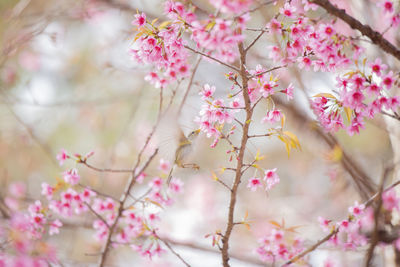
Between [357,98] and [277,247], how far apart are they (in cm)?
89

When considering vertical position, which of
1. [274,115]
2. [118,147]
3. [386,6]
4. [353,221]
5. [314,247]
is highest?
[118,147]

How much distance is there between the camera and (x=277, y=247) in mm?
1938

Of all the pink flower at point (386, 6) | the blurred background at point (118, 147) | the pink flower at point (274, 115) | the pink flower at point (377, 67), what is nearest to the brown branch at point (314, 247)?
the pink flower at point (274, 115)

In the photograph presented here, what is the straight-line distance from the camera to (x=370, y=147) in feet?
17.5

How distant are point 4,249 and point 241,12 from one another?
1.49 metres

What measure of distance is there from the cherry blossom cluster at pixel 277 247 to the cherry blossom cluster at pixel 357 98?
675 millimetres

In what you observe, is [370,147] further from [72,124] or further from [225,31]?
[225,31]

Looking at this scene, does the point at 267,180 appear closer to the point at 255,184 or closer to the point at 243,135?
the point at 255,184

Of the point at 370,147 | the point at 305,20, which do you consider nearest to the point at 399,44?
the point at 305,20

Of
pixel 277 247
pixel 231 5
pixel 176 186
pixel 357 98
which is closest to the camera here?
pixel 231 5

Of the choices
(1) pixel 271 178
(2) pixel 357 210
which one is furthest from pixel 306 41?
(2) pixel 357 210

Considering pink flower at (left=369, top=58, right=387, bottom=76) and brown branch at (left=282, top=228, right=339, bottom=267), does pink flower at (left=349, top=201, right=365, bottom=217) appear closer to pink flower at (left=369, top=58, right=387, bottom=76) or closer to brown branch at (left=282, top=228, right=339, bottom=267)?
brown branch at (left=282, top=228, right=339, bottom=267)

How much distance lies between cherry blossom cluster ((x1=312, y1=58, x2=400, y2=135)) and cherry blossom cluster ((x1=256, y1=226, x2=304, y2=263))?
675mm

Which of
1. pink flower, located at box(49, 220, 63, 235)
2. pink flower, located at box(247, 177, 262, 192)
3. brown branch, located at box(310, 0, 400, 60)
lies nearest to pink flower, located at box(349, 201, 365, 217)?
pink flower, located at box(247, 177, 262, 192)
